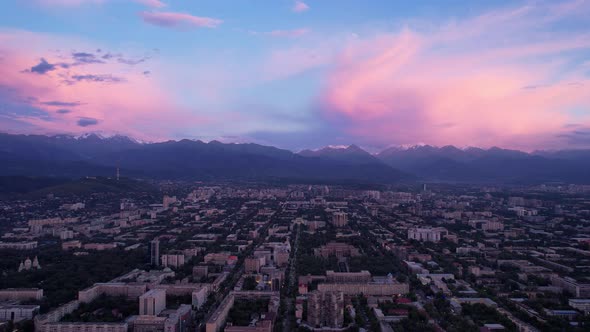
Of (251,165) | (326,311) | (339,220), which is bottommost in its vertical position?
(326,311)

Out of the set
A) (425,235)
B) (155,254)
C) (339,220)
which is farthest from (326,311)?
(339,220)

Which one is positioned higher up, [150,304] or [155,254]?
[155,254]

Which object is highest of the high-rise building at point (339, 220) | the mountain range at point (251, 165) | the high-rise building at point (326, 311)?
the mountain range at point (251, 165)

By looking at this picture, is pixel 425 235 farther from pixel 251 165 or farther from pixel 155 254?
pixel 251 165

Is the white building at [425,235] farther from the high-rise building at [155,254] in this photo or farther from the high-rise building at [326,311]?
the high-rise building at [326,311]

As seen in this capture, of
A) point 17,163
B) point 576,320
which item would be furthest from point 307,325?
point 17,163

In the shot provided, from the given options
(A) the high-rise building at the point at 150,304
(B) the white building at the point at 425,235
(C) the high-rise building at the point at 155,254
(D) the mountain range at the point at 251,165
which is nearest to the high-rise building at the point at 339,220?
(B) the white building at the point at 425,235

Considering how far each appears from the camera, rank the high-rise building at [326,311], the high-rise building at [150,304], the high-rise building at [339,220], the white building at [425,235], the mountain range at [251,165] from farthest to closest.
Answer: the mountain range at [251,165] < the high-rise building at [339,220] < the white building at [425,235] < the high-rise building at [150,304] < the high-rise building at [326,311]

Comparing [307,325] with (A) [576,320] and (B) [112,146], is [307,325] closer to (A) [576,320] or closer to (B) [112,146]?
(A) [576,320]
